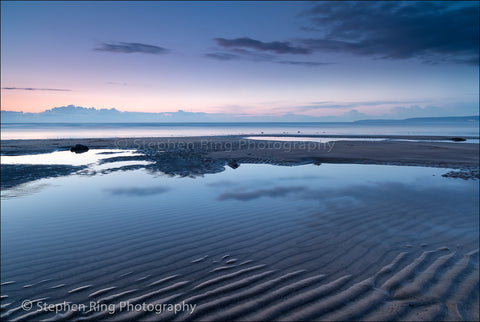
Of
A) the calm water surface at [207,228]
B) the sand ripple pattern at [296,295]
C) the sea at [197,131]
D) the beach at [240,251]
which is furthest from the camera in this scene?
the sea at [197,131]

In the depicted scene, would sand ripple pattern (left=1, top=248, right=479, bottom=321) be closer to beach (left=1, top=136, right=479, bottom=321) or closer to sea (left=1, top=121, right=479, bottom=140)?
beach (left=1, top=136, right=479, bottom=321)

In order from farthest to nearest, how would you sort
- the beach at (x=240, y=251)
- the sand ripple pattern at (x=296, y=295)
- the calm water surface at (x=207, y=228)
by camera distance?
1. the calm water surface at (x=207, y=228)
2. the beach at (x=240, y=251)
3. the sand ripple pattern at (x=296, y=295)

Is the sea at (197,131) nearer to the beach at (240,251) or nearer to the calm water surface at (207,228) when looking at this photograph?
the calm water surface at (207,228)

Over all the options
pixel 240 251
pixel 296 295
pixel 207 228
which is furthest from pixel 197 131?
pixel 296 295

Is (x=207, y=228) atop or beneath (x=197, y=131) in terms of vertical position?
beneath

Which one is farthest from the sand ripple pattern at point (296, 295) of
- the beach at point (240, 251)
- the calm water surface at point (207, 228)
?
the calm water surface at point (207, 228)

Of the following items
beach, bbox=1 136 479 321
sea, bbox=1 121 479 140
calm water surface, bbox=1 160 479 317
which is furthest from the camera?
sea, bbox=1 121 479 140

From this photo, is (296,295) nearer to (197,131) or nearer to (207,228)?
(207,228)

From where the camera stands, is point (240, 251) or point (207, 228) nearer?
point (240, 251)

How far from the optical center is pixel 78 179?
12.0 metres

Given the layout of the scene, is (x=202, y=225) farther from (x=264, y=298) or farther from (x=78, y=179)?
(x=78, y=179)
